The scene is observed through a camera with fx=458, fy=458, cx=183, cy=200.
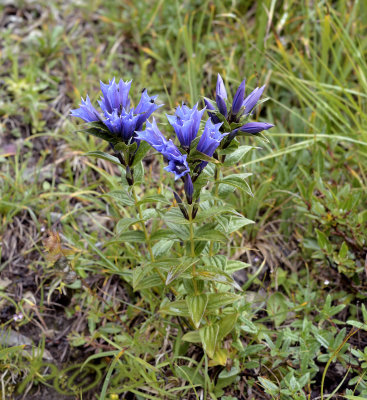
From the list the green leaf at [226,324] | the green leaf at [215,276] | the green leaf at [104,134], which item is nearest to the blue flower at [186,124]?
the green leaf at [104,134]

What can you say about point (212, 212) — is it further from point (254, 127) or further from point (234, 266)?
point (234, 266)

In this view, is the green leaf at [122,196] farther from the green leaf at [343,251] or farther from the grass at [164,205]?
the green leaf at [343,251]

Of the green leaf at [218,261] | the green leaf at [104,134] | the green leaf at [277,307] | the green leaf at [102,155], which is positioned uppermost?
the green leaf at [104,134]

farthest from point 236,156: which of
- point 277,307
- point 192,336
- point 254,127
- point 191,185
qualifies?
point 277,307

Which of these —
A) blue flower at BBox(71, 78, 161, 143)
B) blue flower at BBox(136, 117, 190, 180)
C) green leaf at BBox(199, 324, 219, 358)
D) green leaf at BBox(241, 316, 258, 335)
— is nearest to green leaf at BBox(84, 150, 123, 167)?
blue flower at BBox(71, 78, 161, 143)

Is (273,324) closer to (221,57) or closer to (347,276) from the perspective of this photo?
(347,276)

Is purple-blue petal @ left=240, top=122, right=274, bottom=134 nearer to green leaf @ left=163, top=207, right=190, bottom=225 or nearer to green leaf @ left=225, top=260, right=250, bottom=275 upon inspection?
green leaf @ left=163, top=207, right=190, bottom=225

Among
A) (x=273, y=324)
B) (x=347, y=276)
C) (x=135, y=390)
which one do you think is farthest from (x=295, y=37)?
(x=135, y=390)
